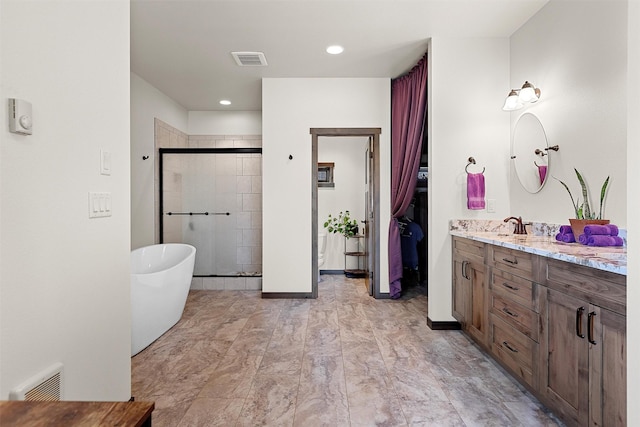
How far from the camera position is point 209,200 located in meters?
4.74

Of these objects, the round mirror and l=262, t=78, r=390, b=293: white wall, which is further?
l=262, t=78, r=390, b=293: white wall

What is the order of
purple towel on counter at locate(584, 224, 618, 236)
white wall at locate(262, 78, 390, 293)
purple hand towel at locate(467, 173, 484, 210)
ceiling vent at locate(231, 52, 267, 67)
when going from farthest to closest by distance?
white wall at locate(262, 78, 390, 293), ceiling vent at locate(231, 52, 267, 67), purple hand towel at locate(467, 173, 484, 210), purple towel on counter at locate(584, 224, 618, 236)

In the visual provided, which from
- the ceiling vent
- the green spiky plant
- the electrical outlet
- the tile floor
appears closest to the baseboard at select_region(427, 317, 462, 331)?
the tile floor

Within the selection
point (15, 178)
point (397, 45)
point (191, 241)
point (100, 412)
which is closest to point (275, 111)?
point (397, 45)

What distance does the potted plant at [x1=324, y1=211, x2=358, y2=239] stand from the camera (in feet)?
17.5

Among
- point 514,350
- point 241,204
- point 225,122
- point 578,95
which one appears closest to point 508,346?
point 514,350

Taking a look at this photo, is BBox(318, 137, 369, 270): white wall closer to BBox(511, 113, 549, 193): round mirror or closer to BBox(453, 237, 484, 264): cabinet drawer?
BBox(453, 237, 484, 264): cabinet drawer

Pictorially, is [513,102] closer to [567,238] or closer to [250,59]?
[567,238]

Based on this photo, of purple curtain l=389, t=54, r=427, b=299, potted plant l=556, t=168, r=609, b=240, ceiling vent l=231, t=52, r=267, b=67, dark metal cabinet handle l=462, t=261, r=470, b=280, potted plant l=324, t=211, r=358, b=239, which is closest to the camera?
potted plant l=556, t=168, r=609, b=240

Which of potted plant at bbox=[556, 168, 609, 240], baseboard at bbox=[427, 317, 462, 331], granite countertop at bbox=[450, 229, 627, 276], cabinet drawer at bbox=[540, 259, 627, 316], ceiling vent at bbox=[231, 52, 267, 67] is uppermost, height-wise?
ceiling vent at bbox=[231, 52, 267, 67]

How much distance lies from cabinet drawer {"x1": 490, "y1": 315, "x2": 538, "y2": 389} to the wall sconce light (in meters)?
1.68

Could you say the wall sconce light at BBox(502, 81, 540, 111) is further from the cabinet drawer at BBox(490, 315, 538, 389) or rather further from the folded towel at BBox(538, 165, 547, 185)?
the cabinet drawer at BBox(490, 315, 538, 389)

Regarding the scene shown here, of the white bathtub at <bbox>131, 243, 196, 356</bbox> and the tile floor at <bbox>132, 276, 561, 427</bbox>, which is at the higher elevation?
the white bathtub at <bbox>131, 243, 196, 356</bbox>

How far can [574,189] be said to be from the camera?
90.2 inches
